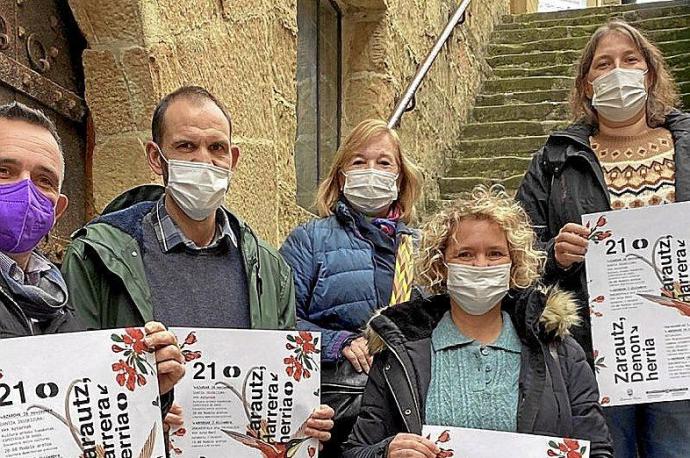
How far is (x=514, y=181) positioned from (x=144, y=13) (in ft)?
11.4

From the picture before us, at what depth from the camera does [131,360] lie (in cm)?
182

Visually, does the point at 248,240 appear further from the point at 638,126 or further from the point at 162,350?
the point at 638,126

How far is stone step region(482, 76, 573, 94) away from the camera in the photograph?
7462 mm

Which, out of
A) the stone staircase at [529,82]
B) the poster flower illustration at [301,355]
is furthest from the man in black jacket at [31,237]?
the stone staircase at [529,82]

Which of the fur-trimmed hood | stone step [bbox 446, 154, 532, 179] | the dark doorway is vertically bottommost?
the fur-trimmed hood

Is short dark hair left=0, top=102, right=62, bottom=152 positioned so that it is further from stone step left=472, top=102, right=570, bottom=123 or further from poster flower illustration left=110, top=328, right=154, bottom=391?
stone step left=472, top=102, right=570, bottom=123

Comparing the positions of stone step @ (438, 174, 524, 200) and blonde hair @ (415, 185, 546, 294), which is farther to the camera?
stone step @ (438, 174, 524, 200)

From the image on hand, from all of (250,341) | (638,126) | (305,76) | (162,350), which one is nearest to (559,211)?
(638,126)

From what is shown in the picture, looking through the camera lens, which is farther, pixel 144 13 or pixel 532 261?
pixel 144 13

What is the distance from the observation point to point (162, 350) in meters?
1.87

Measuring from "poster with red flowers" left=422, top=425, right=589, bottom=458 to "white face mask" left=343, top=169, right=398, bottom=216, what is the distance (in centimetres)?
99

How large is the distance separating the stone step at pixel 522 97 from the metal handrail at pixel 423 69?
71 cm

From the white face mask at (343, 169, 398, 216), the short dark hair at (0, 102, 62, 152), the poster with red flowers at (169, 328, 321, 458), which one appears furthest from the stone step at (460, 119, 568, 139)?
the short dark hair at (0, 102, 62, 152)


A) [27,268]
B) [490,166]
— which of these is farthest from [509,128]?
[27,268]
